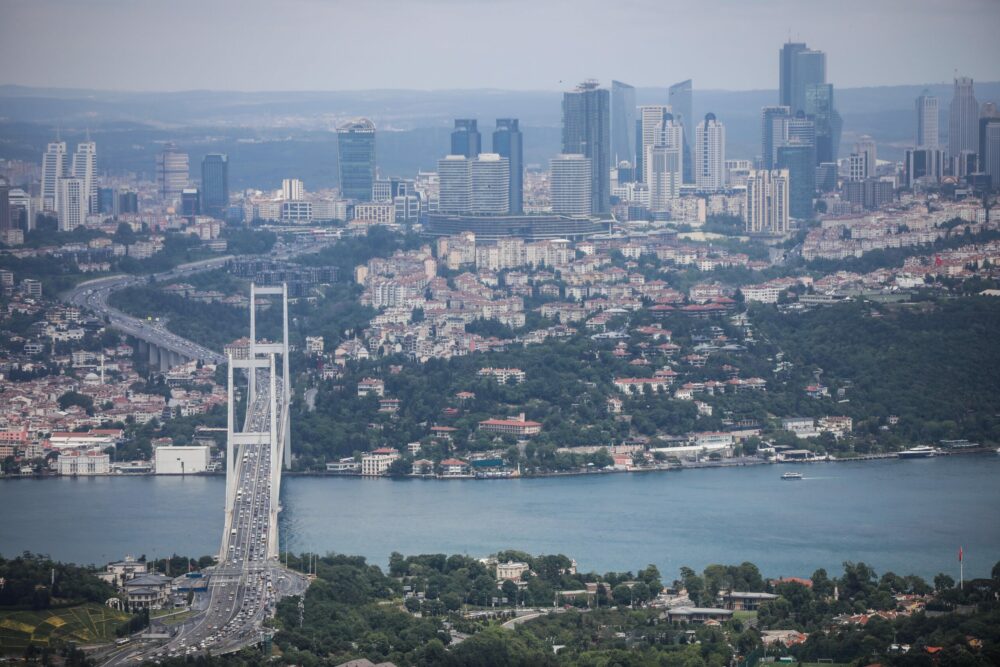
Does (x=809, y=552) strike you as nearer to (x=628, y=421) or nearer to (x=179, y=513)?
(x=179, y=513)

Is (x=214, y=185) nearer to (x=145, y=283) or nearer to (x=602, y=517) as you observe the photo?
(x=145, y=283)

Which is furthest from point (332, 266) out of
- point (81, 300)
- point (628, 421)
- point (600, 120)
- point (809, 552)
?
point (809, 552)

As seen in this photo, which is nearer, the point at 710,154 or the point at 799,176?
the point at 799,176

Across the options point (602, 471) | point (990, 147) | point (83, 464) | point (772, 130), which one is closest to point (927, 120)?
point (772, 130)

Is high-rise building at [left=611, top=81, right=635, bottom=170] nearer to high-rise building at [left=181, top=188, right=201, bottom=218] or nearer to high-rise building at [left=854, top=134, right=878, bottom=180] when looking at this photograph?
high-rise building at [left=854, top=134, right=878, bottom=180]

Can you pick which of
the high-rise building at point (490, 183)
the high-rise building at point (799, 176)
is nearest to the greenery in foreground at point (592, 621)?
the high-rise building at point (490, 183)

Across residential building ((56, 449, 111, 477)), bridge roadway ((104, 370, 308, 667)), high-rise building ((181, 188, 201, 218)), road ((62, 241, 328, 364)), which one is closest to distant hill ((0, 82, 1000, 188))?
high-rise building ((181, 188, 201, 218))

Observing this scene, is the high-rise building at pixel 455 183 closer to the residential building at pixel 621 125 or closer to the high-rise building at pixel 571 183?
the high-rise building at pixel 571 183
